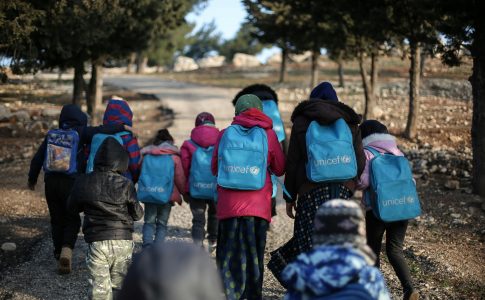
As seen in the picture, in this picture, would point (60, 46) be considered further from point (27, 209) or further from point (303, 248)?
point (303, 248)

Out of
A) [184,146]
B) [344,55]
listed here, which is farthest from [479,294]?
[344,55]

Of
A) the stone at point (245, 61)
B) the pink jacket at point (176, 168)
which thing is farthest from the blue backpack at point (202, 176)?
the stone at point (245, 61)

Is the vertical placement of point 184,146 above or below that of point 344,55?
below

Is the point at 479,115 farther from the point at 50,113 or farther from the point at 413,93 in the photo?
the point at 50,113

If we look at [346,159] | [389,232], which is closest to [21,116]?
[389,232]

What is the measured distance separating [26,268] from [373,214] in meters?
4.05

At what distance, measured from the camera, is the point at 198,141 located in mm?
7406

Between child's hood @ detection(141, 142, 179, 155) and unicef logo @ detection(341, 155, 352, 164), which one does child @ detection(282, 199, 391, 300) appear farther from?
child's hood @ detection(141, 142, 179, 155)

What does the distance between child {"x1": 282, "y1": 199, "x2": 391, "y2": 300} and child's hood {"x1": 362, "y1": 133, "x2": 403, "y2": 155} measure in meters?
2.97

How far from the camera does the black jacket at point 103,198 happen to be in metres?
5.55

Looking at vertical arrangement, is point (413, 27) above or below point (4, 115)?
above

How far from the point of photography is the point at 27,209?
10375 mm

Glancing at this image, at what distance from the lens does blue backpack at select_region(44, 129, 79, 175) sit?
698 centimetres

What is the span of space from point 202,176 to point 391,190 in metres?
2.40
